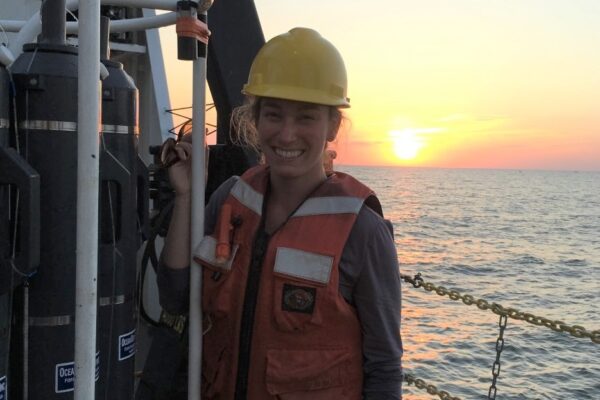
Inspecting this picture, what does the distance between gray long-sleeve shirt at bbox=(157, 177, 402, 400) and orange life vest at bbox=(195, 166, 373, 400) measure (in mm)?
30

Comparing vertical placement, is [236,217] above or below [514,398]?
above

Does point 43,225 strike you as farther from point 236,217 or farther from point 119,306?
point 236,217

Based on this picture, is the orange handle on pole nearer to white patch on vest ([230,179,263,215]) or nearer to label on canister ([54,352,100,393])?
white patch on vest ([230,179,263,215])

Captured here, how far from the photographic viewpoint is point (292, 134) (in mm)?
1718

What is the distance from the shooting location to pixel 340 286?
1.73 m

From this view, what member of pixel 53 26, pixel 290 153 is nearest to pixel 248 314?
pixel 290 153

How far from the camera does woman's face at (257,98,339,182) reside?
1729 mm

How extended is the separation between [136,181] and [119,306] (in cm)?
35

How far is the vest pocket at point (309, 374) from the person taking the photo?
5.65 ft

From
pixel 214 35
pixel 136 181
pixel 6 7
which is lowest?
pixel 136 181

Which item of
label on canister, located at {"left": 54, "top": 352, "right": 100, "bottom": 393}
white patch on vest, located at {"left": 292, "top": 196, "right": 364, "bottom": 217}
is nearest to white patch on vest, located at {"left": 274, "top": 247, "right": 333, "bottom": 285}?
white patch on vest, located at {"left": 292, "top": 196, "right": 364, "bottom": 217}

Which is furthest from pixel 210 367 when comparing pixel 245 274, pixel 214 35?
pixel 214 35

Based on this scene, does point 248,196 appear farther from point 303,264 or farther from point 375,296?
point 375,296

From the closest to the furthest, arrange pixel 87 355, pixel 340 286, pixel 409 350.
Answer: pixel 87 355 → pixel 340 286 → pixel 409 350
